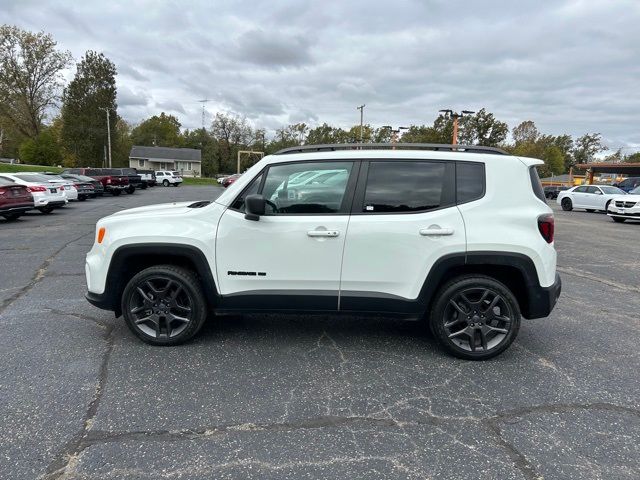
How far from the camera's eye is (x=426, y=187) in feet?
12.0

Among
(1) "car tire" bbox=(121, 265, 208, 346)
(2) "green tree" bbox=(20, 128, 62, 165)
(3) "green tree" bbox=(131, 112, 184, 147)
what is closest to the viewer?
(1) "car tire" bbox=(121, 265, 208, 346)

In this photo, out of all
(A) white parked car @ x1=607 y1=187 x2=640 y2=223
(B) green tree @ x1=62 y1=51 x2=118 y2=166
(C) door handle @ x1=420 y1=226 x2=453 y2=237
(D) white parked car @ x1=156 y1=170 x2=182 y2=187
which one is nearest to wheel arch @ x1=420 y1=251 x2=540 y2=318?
(C) door handle @ x1=420 y1=226 x2=453 y2=237

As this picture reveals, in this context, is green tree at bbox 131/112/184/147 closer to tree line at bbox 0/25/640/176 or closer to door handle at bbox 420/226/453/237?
tree line at bbox 0/25/640/176

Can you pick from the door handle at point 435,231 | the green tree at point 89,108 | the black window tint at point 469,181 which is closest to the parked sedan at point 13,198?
the door handle at point 435,231

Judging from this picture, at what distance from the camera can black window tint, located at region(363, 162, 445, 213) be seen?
3.63 metres

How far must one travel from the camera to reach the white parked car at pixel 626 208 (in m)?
16.9

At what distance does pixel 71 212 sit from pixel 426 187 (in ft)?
54.6

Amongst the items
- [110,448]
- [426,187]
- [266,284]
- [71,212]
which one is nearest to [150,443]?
[110,448]

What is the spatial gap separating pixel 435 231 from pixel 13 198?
13897 millimetres

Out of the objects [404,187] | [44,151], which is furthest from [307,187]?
[44,151]

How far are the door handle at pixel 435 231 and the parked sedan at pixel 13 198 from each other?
13.7 metres

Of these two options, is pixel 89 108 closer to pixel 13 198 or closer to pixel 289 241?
pixel 13 198

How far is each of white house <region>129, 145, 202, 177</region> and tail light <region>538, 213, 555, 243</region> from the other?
267 feet

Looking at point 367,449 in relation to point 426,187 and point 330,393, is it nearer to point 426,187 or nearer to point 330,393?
point 330,393
